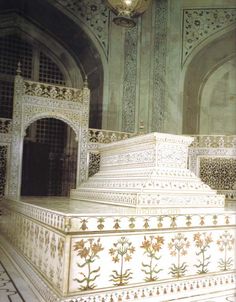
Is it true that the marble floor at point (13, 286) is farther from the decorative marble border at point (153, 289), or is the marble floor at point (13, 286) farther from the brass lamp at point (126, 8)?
the brass lamp at point (126, 8)

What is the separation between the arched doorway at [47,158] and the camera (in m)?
7.34

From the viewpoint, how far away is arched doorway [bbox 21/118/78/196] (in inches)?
289

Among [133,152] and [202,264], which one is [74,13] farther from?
[202,264]

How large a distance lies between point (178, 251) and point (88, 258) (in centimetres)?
76

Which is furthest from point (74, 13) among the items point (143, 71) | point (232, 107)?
point (232, 107)

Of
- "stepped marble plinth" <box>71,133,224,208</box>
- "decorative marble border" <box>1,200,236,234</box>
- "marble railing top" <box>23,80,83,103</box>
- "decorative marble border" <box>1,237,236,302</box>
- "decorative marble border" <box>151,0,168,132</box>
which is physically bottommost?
"decorative marble border" <box>1,237,236,302</box>

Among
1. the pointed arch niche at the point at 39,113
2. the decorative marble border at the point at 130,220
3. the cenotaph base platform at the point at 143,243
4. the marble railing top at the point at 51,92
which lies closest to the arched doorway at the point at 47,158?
the pointed arch niche at the point at 39,113

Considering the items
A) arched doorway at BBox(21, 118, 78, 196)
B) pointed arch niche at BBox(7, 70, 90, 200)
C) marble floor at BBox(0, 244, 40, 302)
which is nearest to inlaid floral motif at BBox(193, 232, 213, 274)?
marble floor at BBox(0, 244, 40, 302)

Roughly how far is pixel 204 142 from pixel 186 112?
59.7 inches

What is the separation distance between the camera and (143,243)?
7.75 ft

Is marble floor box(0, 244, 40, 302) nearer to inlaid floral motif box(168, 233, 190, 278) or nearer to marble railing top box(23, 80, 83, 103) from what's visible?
inlaid floral motif box(168, 233, 190, 278)

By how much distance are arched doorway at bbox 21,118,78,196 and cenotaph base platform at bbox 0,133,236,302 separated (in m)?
3.82

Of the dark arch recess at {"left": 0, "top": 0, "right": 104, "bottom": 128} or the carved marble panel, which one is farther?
the dark arch recess at {"left": 0, "top": 0, "right": 104, "bottom": 128}

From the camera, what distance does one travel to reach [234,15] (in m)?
7.36
